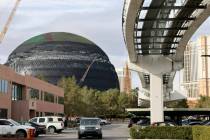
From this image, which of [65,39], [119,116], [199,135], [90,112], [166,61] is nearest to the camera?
[199,135]

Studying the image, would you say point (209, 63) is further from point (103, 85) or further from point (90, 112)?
point (103, 85)

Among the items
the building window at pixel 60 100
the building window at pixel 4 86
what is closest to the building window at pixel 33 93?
the building window at pixel 4 86

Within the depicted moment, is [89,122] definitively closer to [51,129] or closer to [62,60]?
[51,129]

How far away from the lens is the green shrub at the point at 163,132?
3500 centimetres

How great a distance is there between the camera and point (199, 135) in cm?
2970

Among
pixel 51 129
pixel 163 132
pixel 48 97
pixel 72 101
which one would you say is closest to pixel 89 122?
pixel 163 132

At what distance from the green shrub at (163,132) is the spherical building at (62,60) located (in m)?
130

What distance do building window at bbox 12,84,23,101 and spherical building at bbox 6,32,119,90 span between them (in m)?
87.7

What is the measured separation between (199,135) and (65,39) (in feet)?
494

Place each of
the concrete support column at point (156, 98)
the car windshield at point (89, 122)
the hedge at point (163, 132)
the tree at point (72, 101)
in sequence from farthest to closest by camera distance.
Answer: the tree at point (72, 101)
the concrete support column at point (156, 98)
the car windshield at point (89, 122)
the hedge at point (163, 132)

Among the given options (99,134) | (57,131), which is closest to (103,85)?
(57,131)

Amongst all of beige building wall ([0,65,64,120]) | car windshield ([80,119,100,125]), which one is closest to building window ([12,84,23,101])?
beige building wall ([0,65,64,120])

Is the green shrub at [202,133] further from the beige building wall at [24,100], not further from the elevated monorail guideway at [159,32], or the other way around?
the beige building wall at [24,100]

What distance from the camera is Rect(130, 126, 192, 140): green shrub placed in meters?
35.0
